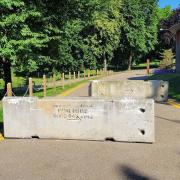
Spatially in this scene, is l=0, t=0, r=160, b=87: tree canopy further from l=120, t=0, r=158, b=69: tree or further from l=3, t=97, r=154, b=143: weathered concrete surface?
l=3, t=97, r=154, b=143: weathered concrete surface

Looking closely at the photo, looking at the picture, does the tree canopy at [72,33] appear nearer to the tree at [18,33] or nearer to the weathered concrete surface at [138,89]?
the tree at [18,33]

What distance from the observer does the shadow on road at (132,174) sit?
21.0 ft

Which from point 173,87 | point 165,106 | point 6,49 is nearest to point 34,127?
point 165,106

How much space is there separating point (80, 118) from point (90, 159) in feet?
6.71

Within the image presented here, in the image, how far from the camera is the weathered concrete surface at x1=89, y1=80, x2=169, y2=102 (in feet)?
57.8

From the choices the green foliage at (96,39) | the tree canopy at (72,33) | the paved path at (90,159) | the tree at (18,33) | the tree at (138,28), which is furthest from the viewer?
the tree at (138,28)

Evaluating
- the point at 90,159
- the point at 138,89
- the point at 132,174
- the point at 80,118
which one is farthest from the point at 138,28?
the point at 132,174

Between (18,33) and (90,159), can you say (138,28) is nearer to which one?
(18,33)

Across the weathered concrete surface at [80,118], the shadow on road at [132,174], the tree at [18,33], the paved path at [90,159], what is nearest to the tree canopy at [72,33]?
the tree at [18,33]

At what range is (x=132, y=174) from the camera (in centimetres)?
664

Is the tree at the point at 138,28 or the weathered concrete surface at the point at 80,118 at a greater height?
the tree at the point at 138,28

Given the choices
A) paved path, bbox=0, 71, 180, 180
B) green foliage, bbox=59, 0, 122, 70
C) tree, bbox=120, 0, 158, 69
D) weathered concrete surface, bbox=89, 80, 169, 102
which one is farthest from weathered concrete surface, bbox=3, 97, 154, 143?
tree, bbox=120, 0, 158, 69

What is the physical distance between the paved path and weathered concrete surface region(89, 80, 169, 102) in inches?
300

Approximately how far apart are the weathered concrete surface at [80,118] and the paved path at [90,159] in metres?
0.29
